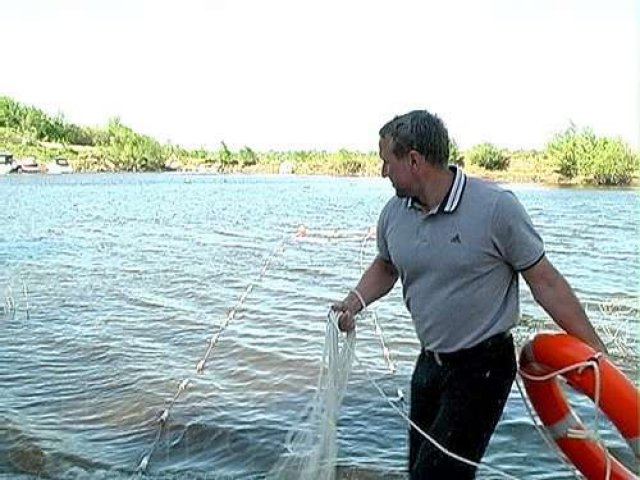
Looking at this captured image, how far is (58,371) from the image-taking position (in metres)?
9.05

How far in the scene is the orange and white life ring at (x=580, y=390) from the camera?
3.33 meters

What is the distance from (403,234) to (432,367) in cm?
57

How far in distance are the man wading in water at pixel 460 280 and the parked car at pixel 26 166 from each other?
11318cm

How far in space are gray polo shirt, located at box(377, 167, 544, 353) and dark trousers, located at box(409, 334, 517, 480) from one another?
0.06 meters

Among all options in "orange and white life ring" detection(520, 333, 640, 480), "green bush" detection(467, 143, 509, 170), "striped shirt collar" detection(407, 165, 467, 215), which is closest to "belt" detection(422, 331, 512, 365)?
"orange and white life ring" detection(520, 333, 640, 480)

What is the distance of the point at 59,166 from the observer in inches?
4759

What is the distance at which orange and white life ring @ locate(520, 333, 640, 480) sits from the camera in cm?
333

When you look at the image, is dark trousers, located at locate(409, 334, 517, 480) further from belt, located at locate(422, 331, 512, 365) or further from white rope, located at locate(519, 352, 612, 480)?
white rope, located at locate(519, 352, 612, 480)

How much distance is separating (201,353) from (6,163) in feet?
347

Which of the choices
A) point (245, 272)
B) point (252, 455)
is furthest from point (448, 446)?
point (245, 272)

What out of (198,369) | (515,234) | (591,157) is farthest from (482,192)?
(591,157)

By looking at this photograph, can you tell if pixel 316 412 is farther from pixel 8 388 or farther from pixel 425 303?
pixel 8 388

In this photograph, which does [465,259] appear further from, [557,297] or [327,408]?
[327,408]

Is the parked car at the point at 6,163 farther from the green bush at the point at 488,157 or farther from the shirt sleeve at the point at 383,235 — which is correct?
the shirt sleeve at the point at 383,235
